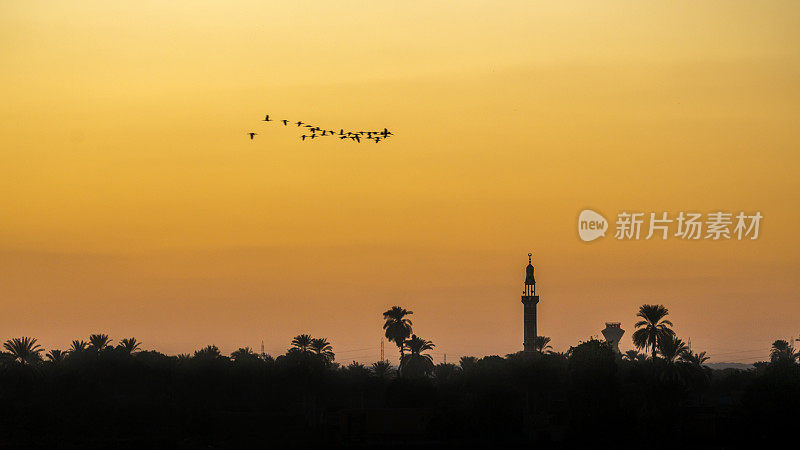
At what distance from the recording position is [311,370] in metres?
148

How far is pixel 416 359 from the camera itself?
19362 centimetres

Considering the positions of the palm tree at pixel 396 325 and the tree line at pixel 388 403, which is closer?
the tree line at pixel 388 403

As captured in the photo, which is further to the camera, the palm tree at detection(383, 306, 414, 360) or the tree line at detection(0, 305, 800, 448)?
the palm tree at detection(383, 306, 414, 360)

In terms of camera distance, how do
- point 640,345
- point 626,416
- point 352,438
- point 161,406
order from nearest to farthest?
point 626,416, point 352,438, point 161,406, point 640,345

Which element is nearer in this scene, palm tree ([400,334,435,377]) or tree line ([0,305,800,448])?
tree line ([0,305,800,448])

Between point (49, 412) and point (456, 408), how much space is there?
4187cm

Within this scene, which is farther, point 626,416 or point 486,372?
point 486,372

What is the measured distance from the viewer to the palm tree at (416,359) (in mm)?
192250

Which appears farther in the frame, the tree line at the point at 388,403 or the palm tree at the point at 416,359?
the palm tree at the point at 416,359

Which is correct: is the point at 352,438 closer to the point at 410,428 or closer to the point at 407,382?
the point at 410,428

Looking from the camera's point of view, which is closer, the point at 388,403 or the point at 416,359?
the point at 388,403

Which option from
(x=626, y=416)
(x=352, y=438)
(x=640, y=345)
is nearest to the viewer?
(x=626, y=416)

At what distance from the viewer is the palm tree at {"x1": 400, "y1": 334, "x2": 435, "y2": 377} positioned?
192 metres

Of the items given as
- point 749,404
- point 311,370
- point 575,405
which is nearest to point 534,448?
point 575,405
